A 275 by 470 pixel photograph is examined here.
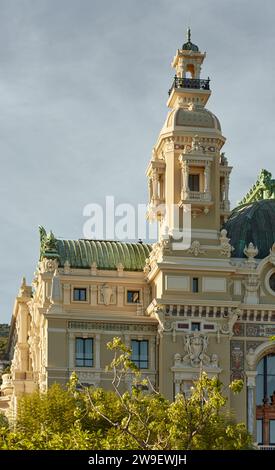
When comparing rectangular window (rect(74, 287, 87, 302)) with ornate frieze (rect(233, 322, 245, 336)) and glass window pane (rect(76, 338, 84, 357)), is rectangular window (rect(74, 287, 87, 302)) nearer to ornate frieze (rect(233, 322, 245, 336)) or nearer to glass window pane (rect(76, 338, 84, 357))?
glass window pane (rect(76, 338, 84, 357))

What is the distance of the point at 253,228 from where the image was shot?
95750mm

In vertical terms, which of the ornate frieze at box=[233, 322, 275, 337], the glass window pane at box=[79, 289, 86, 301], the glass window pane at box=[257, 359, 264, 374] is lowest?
the glass window pane at box=[257, 359, 264, 374]

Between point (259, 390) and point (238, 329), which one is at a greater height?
point (238, 329)

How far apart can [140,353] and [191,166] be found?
41.9 ft

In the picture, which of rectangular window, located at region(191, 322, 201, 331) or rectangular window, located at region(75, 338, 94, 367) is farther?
rectangular window, located at region(191, 322, 201, 331)

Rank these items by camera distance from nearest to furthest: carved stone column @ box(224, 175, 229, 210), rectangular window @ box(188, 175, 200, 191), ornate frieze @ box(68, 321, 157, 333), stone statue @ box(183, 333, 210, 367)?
stone statue @ box(183, 333, 210, 367) → ornate frieze @ box(68, 321, 157, 333) → rectangular window @ box(188, 175, 200, 191) → carved stone column @ box(224, 175, 229, 210)

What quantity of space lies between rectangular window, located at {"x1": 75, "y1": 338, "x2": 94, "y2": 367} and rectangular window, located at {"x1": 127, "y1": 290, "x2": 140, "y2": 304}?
5127 millimetres

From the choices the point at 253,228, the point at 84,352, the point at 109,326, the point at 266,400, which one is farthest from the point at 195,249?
the point at 266,400

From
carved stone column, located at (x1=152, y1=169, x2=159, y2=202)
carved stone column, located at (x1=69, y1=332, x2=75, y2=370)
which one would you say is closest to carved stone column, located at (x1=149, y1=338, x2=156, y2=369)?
carved stone column, located at (x1=69, y1=332, x2=75, y2=370)

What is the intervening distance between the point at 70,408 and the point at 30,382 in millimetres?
14271

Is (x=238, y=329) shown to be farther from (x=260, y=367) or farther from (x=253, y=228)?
(x=253, y=228)

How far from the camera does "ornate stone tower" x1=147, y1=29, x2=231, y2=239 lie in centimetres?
9225
